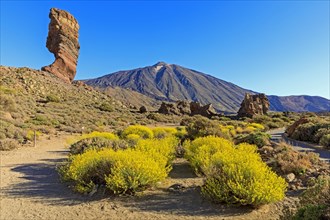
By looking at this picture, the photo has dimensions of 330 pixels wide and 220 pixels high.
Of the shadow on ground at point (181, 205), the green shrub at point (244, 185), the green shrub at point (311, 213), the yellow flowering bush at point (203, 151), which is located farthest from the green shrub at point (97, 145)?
the green shrub at point (311, 213)

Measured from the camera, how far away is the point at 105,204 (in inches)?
249

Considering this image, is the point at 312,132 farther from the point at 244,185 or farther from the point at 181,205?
the point at 181,205

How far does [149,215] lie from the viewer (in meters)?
5.67

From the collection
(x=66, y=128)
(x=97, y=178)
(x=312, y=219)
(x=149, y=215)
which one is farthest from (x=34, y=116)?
(x=312, y=219)

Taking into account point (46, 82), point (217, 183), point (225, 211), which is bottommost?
point (225, 211)

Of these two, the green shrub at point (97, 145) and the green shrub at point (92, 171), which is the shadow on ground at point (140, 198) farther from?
the green shrub at point (97, 145)

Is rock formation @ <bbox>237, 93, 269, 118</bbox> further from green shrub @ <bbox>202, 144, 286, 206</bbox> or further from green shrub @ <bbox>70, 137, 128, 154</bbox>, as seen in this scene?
green shrub @ <bbox>202, 144, 286, 206</bbox>

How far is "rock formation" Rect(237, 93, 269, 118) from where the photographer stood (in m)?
48.5

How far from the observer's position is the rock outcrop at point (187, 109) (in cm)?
5200

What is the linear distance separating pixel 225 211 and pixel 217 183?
0.69 meters

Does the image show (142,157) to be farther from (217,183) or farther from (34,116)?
(34,116)

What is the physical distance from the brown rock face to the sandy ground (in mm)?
47503

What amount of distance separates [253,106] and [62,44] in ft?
124

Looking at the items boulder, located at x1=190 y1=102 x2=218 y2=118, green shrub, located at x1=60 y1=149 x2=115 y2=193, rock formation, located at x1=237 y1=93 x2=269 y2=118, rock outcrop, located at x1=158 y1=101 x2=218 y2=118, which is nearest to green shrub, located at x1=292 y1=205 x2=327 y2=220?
green shrub, located at x1=60 y1=149 x2=115 y2=193
